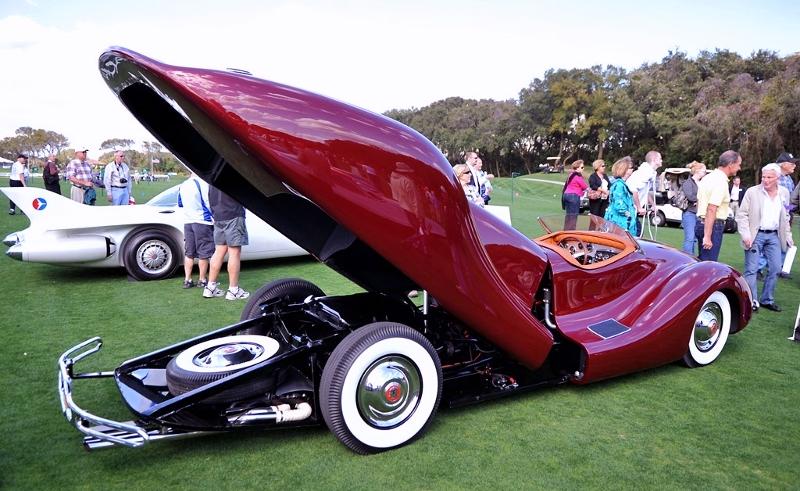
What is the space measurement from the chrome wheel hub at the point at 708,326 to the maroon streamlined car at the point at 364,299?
29 millimetres

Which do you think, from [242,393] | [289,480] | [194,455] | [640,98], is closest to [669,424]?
[289,480]

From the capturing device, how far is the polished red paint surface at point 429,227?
2.27 meters

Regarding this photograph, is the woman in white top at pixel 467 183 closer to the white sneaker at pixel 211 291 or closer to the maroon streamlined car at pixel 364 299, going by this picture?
the maroon streamlined car at pixel 364 299

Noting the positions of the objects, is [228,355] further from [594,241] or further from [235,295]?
[235,295]

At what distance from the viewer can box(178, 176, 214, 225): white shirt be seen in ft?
21.3

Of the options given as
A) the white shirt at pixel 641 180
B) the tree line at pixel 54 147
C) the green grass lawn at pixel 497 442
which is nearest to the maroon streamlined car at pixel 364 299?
the green grass lawn at pixel 497 442

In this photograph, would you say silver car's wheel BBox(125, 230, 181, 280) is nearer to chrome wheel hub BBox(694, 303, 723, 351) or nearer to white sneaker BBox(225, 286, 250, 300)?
white sneaker BBox(225, 286, 250, 300)

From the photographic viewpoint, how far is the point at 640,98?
4616 centimetres

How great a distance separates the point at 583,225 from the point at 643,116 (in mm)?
44806

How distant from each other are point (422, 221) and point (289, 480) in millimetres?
1495

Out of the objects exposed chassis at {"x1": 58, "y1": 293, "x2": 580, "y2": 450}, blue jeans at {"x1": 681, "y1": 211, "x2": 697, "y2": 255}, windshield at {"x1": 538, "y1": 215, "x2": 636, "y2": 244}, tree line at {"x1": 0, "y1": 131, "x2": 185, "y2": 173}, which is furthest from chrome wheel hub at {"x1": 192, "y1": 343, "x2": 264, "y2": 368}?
tree line at {"x1": 0, "y1": 131, "x2": 185, "y2": 173}

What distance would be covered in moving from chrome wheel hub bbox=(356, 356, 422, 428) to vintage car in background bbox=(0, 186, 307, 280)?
540cm

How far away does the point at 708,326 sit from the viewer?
4.46m

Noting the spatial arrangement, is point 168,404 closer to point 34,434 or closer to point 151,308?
point 34,434
